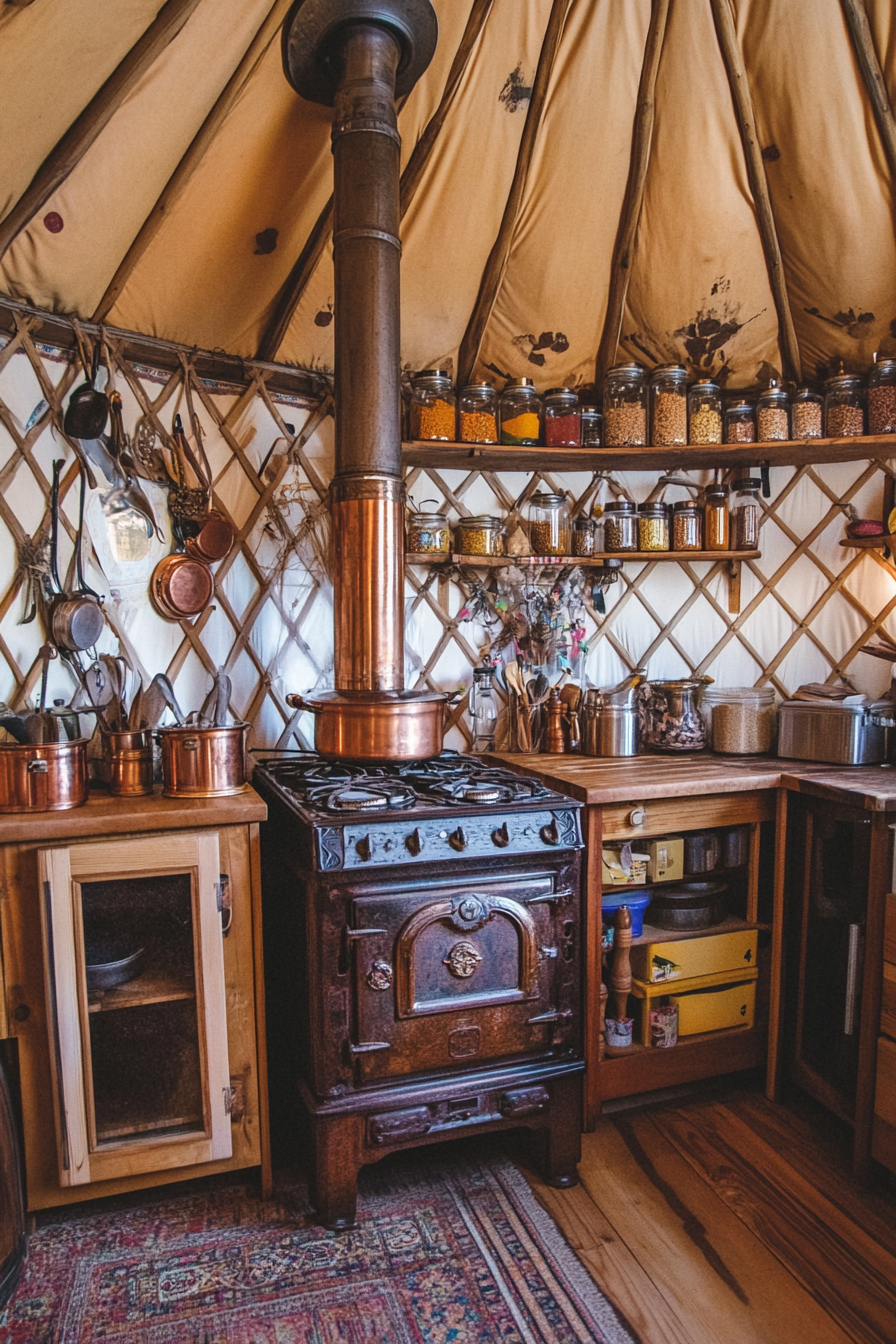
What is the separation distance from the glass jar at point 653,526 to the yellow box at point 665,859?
0.92 m

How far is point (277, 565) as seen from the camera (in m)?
2.36

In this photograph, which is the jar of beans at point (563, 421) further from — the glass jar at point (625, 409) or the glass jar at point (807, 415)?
the glass jar at point (807, 415)

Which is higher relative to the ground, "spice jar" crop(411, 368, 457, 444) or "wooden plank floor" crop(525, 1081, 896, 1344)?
"spice jar" crop(411, 368, 457, 444)

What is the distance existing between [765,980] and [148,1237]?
1.60 metres

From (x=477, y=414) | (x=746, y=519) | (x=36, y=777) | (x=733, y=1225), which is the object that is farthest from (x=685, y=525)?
(x=36, y=777)

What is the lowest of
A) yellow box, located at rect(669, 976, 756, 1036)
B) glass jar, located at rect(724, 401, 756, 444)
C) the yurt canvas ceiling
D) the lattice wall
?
yellow box, located at rect(669, 976, 756, 1036)

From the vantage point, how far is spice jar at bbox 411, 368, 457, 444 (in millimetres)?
2332

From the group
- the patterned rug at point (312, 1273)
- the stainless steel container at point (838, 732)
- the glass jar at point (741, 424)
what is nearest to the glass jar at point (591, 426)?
the glass jar at point (741, 424)

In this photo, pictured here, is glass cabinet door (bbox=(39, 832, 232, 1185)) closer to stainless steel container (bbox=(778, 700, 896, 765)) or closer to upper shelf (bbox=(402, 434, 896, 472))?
upper shelf (bbox=(402, 434, 896, 472))

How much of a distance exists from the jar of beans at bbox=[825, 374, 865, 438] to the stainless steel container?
32.3 inches

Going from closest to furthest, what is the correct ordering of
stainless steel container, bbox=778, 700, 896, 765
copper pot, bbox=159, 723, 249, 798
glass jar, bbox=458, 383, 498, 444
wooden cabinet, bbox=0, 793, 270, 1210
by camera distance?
wooden cabinet, bbox=0, 793, 270, 1210
copper pot, bbox=159, 723, 249, 798
stainless steel container, bbox=778, 700, 896, 765
glass jar, bbox=458, 383, 498, 444

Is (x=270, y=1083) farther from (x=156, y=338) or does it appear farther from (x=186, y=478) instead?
(x=156, y=338)

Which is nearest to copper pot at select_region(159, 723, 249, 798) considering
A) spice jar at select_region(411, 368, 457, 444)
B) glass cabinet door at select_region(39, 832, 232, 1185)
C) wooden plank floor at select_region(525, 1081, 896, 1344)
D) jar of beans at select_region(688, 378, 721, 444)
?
glass cabinet door at select_region(39, 832, 232, 1185)

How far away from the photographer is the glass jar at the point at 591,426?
2.52 m
